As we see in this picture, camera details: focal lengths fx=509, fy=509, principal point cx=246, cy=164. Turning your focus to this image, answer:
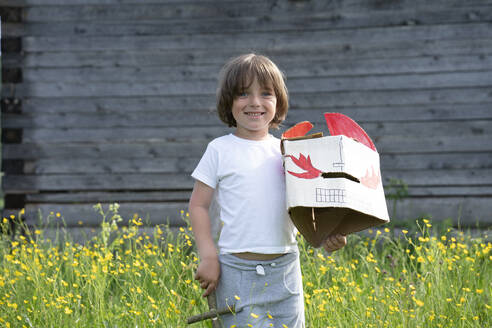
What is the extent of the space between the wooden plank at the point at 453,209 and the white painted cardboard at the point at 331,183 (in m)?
3.48

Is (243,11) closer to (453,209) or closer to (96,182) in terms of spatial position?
(96,182)

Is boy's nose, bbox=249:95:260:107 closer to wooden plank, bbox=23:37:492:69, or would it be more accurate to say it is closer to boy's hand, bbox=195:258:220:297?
boy's hand, bbox=195:258:220:297

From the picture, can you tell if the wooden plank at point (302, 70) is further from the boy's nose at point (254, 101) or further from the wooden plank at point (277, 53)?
the boy's nose at point (254, 101)

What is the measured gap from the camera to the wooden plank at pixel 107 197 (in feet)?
17.4

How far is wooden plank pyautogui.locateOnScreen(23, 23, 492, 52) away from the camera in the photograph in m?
5.06

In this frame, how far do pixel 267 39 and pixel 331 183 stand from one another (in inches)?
150

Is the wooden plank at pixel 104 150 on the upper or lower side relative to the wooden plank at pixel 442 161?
upper

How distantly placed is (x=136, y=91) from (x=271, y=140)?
3.66 meters

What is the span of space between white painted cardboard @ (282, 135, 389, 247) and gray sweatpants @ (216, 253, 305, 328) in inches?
6.8

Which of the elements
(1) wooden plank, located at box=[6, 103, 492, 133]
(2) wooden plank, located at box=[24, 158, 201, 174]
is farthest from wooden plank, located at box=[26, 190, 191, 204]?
(1) wooden plank, located at box=[6, 103, 492, 133]

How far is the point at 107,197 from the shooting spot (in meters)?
5.33

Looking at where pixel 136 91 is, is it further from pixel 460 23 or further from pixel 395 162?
pixel 460 23

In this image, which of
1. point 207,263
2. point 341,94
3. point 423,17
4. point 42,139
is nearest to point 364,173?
point 207,263

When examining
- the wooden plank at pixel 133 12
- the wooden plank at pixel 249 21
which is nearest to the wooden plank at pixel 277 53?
the wooden plank at pixel 249 21
